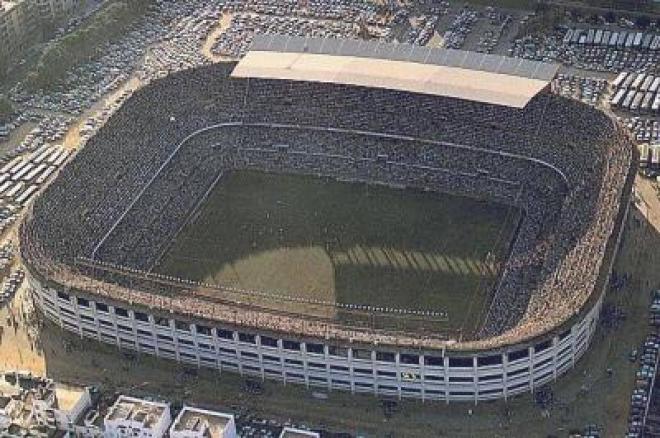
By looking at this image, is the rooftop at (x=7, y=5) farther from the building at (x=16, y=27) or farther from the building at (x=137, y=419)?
the building at (x=137, y=419)

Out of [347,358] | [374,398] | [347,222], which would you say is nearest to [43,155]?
[347,222]

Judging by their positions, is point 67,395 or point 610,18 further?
point 610,18

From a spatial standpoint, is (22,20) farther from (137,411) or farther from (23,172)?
(137,411)

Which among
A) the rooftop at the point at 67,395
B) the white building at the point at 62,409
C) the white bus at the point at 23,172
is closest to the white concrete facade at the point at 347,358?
the rooftop at the point at 67,395

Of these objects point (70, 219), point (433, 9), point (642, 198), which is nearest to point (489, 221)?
point (642, 198)

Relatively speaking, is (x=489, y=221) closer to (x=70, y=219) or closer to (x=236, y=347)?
(x=236, y=347)

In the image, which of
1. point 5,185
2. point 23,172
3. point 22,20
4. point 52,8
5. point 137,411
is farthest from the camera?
point 52,8

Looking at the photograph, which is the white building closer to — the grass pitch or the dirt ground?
the dirt ground

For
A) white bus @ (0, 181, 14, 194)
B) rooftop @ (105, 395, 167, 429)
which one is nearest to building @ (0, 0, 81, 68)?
white bus @ (0, 181, 14, 194)
